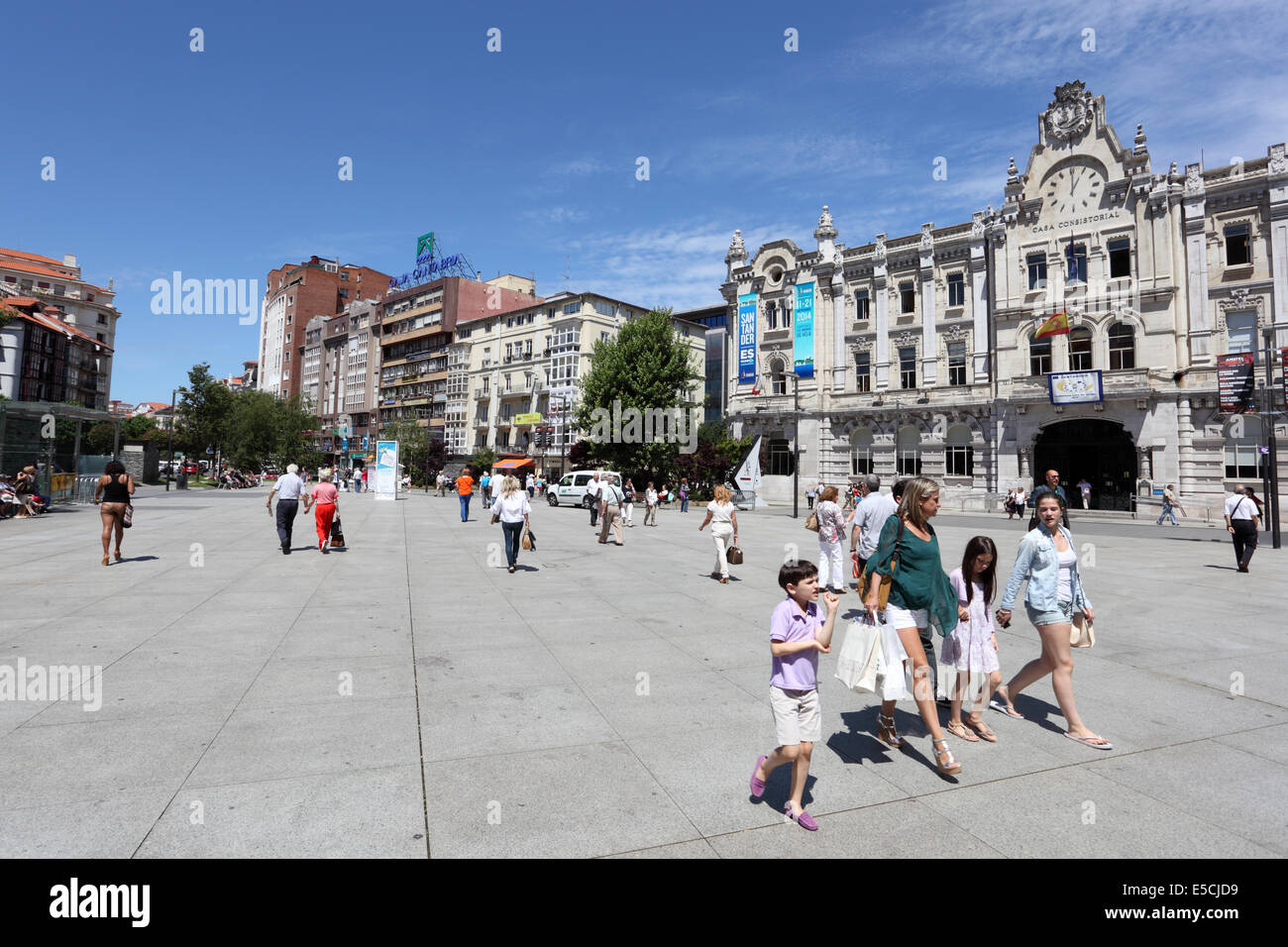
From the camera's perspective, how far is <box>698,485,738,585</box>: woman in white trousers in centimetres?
1104

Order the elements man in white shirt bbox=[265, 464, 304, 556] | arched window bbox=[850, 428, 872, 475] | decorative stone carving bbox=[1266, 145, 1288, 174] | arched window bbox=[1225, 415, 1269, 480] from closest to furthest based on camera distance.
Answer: man in white shirt bbox=[265, 464, 304, 556], arched window bbox=[1225, 415, 1269, 480], decorative stone carving bbox=[1266, 145, 1288, 174], arched window bbox=[850, 428, 872, 475]

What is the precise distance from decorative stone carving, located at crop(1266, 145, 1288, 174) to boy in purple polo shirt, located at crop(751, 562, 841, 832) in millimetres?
41193

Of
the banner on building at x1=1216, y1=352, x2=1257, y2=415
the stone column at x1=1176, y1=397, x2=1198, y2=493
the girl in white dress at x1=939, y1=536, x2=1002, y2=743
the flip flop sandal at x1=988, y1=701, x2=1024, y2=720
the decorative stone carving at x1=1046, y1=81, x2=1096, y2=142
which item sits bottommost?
the flip flop sandal at x1=988, y1=701, x2=1024, y2=720

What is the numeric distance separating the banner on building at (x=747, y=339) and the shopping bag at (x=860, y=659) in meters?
43.2

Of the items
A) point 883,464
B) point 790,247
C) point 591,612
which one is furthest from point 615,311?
point 591,612

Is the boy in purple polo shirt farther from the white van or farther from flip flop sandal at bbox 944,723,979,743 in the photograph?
the white van

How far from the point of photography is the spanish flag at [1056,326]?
1355 inches

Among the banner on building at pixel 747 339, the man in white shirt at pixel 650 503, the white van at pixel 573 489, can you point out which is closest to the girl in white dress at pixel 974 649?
the man in white shirt at pixel 650 503

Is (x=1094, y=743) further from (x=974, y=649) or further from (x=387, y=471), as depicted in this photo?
(x=387, y=471)

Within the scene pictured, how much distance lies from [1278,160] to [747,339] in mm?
27713

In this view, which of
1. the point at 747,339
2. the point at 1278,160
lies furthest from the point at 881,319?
the point at 1278,160

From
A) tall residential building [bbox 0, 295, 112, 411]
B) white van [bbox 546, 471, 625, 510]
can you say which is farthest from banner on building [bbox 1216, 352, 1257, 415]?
tall residential building [bbox 0, 295, 112, 411]

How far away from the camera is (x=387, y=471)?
1463 inches
